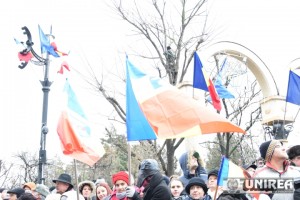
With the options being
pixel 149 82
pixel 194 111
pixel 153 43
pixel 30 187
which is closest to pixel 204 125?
pixel 194 111

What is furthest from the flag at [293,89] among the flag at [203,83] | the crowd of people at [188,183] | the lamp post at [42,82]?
the lamp post at [42,82]

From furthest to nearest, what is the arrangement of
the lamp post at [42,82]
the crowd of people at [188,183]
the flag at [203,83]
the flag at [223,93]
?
the flag at [223,93], the lamp post at [42,82], the flag at [203,83], the crowd of people at [188,183]

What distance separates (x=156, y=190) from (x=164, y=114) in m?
0.90

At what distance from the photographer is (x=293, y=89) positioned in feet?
30.9

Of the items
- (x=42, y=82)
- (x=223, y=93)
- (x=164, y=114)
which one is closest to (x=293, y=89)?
(x=223, y=93)

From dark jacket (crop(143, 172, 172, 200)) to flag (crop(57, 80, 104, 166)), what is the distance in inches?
36.6

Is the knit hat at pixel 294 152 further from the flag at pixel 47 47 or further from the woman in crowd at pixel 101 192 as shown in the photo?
the flag at pixel 47 47

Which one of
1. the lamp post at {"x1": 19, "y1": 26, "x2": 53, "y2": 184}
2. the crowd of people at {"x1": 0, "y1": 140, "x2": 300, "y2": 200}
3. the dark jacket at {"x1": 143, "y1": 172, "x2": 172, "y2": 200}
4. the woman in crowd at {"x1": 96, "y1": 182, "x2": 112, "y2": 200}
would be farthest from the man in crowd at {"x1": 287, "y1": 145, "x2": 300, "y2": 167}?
the lamp post at {"x1": 19, "y1": 26, "x2": 53, "y2": 184}

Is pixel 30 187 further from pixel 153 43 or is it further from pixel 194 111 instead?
pixel 153 43

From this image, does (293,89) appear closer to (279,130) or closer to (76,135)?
(279,130)

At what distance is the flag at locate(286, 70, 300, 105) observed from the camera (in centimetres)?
935

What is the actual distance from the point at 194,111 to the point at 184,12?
11.5m

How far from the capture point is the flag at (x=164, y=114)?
5.20 m

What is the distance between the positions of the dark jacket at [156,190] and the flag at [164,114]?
52 centimetres
